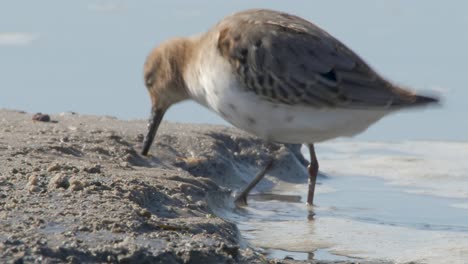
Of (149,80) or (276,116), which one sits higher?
(149,80)

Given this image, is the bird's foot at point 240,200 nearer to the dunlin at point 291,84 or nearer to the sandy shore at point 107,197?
the sandy shore at point 107,197

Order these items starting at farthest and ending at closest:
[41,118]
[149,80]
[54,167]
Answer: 1. [41,118]
2. [149,80]
3. [54,167]

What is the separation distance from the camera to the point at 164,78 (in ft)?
28.8

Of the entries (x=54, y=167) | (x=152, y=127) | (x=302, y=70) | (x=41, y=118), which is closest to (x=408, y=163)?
(x=152, y=127)

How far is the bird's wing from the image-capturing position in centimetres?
715

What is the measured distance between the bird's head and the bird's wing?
0.99 meters

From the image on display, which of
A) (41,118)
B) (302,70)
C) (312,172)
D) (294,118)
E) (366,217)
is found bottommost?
(366,217)

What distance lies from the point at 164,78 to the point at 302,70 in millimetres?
1795

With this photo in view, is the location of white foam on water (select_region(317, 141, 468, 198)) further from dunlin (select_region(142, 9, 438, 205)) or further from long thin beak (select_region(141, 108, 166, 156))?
dunlin (select_region(142, 9, 438, 205))

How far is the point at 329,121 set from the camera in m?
7.26

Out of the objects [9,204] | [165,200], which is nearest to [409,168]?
[165,200]

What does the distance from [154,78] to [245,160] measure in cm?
109

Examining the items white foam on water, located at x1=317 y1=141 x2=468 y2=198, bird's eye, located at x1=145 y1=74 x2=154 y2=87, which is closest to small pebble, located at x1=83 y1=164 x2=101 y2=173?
bird's eye, located at x1=145 y1=74 x2=154 y2=87

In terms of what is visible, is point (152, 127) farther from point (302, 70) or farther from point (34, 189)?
point (34, 189)
